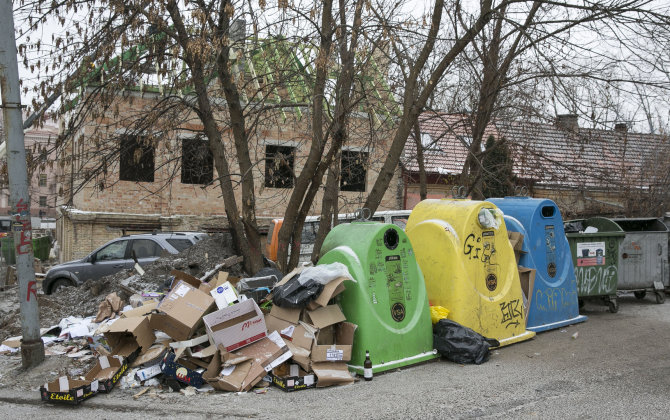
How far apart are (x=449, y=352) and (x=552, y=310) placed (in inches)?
93.9

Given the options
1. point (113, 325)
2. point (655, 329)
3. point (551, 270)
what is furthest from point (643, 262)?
point (113, 325)

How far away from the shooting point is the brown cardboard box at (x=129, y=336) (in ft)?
18.7

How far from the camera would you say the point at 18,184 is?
6.04 meters

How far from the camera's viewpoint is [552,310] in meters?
7.76

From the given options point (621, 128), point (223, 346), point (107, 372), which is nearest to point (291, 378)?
A: point (223, 346)

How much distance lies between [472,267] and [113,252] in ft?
26.7

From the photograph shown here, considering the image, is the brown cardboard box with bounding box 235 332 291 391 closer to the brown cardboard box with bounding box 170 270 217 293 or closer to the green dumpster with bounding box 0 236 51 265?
the brown cardboard box with bounding box 170 270 217 293

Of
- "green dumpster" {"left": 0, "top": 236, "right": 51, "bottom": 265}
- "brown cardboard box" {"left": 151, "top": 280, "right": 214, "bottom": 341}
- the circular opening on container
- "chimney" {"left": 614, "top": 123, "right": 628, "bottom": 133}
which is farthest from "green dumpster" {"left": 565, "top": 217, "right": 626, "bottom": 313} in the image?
"green dumpster" {"left": 0, "top": 236, "right": 51, "bottom": 265}

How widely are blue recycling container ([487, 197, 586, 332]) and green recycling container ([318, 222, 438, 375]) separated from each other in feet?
6.92

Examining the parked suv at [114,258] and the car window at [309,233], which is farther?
the car window at [309,233]

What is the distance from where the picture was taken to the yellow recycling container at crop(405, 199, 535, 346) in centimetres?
655

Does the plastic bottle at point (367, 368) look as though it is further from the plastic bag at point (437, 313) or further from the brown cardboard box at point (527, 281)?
the brown cardboard box at point (527, 281)

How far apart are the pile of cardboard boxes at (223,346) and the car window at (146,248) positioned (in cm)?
560

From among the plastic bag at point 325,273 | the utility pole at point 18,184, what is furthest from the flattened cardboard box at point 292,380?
the utility pole at point 18,184
